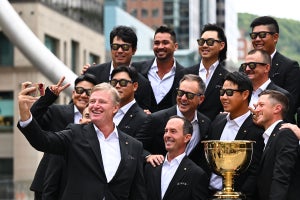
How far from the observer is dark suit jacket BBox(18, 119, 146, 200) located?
11.2m

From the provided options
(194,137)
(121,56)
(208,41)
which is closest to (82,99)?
(121,56)

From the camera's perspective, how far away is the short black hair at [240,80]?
12168mm

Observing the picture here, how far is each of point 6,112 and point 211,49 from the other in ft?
182

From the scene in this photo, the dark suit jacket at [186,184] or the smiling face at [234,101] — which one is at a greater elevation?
the smiling face at [234,101]

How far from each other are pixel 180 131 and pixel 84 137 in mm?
1244

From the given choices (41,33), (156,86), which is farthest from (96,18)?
(156,86)

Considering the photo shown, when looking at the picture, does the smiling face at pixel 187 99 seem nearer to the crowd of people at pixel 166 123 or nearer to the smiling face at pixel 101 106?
the crowd of people at pixel 166 123

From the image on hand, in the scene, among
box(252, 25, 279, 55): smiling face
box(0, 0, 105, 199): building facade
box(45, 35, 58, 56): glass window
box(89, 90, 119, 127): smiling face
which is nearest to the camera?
box(89, 90, 119, 127): smiling face

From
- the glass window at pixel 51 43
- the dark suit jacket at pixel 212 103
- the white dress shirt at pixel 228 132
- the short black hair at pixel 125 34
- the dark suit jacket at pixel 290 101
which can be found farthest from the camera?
the glass window at pixel 51 43

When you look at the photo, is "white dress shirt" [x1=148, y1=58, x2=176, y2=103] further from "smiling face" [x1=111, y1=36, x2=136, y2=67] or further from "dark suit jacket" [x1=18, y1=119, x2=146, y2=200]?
"dark suit jacket" [x1=18, y1=119, x2=146, y2=200]

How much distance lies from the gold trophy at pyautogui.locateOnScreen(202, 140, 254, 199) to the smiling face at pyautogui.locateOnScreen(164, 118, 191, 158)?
2.26ft

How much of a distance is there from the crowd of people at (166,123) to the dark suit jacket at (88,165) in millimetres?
11

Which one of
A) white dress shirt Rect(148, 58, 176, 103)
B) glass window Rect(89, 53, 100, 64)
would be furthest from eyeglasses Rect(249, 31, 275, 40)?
glass window Rect(89, 53, 100, 64)

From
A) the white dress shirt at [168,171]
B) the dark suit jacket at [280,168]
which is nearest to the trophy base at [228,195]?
the dark suit jacket at [280,168]
